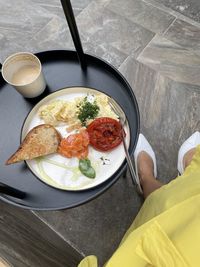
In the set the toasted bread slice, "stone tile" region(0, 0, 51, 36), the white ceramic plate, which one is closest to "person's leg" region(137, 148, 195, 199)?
the white ceramic plate

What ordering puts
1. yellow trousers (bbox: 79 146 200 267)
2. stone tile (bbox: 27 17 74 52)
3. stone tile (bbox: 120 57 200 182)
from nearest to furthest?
yellow trousers (bbox: 79 146 200 267)
stone tile (bbox: 120 57 200 182)
stone tile (bbox: 27 17 74 52)

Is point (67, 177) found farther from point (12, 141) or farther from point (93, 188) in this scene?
point (12, 141)

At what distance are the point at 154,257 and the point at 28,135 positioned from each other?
1.42 ft

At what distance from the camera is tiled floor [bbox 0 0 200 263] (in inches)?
45.6

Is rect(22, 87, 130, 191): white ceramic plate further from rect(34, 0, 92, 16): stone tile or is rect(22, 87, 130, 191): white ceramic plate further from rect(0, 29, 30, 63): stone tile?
rect(34, 0, 92, 16): stone tile

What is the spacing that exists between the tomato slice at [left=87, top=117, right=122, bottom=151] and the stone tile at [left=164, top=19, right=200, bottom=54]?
84cm

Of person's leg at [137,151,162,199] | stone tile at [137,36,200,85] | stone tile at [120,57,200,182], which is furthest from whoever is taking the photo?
stone tile at [137,36,200,85]

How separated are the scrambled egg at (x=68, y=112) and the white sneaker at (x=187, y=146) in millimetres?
448

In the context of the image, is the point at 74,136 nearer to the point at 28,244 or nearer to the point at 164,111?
the point at 28,244

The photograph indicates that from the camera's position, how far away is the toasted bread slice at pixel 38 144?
75 centimetres

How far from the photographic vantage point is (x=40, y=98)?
85cm

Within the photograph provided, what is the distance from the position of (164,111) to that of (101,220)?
0.53 m

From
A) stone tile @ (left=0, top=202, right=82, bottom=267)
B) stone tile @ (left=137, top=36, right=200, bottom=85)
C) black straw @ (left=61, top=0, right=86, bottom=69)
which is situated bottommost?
stone tile @ (left=0, top=202, right=82, bottom=267)

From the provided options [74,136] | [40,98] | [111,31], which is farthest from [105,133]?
[111,31]
